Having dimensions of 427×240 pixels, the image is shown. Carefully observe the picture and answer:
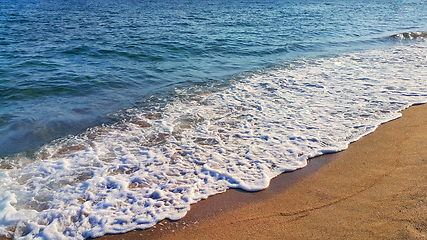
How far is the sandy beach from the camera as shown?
3041 millimetres

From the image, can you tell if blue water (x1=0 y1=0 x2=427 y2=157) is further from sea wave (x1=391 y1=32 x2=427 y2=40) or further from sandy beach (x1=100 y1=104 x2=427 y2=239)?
sandy beach (x1=100 y1=104 x2=427 y2=239)

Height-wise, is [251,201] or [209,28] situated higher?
[209,28]

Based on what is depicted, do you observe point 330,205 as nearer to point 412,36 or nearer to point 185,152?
point 185,152

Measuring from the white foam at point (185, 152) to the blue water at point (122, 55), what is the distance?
112 centimetres

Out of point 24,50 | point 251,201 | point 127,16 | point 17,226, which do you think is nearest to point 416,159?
point 251,201

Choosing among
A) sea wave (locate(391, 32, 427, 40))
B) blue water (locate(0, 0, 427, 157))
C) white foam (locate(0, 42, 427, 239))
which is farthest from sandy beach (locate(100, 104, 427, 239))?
sea wave (locate(391, 32, 427, 40))

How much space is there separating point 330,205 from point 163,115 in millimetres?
4173

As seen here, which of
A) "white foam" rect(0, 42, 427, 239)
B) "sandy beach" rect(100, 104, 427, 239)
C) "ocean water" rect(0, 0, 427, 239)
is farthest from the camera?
"ocean water" rect(0, 0, 427, 239)

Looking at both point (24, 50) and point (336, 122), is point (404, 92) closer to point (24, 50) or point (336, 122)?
point (336, 122)

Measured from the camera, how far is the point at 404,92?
709cm

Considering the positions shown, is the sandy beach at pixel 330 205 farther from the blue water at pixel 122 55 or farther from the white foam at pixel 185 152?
the blue water at pixel 122 55

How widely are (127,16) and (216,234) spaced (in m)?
22.0

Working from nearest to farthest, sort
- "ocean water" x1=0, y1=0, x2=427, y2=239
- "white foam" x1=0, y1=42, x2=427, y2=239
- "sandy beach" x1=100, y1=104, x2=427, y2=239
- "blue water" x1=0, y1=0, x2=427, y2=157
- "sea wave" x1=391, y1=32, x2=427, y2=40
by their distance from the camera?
"sandy beach" x1=100, y1=104, x2=427, y2=239 < "white foam" x1=0, y1=42, x2=427, y2=239 < "ocean water" x1=0, y1=0, x2=427, y2=239 < "blue water" x1=0, y1=0, x2=427, y2=157 < "sea wave" x1=391, y1=32, x2=427, y2=40

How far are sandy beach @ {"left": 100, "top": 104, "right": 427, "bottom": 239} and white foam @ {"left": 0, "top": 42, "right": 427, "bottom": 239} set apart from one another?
216 millimetres
